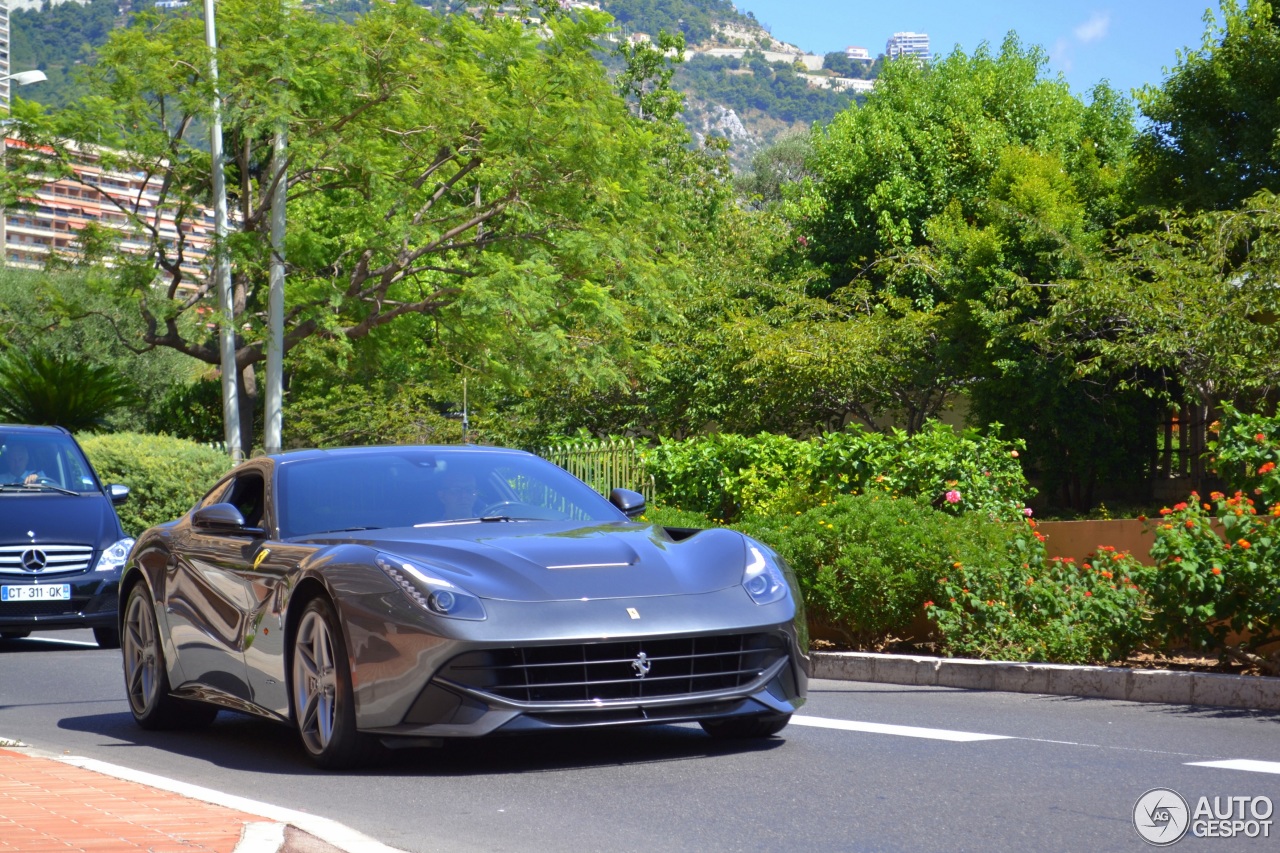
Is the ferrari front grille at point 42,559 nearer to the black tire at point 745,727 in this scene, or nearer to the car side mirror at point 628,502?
the car side mirror at point 628,502

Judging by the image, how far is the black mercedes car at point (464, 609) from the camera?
21.5 ft

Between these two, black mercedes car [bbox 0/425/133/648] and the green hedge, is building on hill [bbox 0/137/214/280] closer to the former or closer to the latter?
the green hedge

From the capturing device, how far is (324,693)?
6.99m

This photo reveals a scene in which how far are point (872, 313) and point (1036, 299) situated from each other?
6.57 metres

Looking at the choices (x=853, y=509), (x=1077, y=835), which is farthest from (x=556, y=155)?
(x=1077, y=835)

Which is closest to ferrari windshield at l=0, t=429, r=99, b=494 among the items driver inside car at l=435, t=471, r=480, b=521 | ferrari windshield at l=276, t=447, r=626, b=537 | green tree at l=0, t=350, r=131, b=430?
ferrari windshield at l=276, t=447, r=626, b=537

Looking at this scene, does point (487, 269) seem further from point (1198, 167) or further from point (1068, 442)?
point (1198, 167)

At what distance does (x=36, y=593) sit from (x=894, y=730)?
28.8ft

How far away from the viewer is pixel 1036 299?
953 inches

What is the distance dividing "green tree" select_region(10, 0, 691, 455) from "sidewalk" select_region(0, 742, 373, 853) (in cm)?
2049

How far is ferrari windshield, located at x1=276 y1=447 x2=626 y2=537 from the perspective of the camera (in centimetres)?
777

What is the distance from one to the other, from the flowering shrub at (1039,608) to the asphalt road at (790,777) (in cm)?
85

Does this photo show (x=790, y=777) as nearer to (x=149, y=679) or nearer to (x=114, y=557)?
(x=149, y=679)

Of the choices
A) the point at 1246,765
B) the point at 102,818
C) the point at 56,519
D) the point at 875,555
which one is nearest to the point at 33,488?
the point at 56,519
